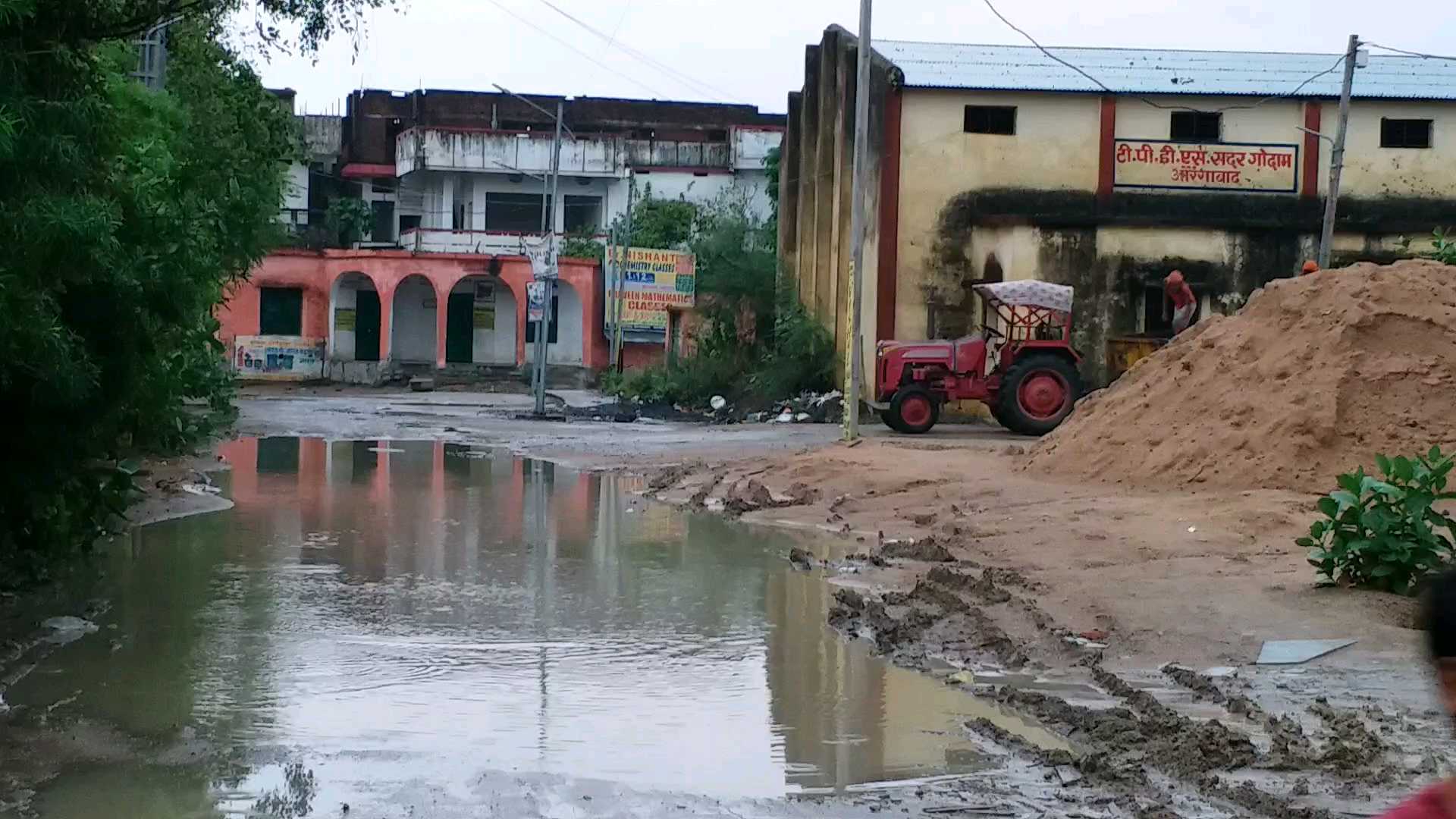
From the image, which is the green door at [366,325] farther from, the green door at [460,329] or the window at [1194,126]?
the window at [1194,126]

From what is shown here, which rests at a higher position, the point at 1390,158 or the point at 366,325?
the point at 1390,158

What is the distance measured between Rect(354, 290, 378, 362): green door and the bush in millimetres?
47903

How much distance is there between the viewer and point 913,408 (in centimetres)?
2762

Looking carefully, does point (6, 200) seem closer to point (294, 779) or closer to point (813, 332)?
point (294, 779)

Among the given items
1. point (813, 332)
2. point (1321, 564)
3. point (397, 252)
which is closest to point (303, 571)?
point (1321, 564)

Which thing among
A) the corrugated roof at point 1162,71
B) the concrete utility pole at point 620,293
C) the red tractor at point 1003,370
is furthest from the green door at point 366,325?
the red tractor at point 1003,370

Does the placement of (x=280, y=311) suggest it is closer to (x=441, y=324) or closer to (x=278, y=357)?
(x=278, y=357)

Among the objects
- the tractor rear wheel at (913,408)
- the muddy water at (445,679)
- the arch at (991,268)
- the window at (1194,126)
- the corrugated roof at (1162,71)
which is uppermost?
the corrugated roof at (1162,71)

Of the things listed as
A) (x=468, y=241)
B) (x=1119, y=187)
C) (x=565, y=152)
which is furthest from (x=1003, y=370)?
(x=565, y=152)

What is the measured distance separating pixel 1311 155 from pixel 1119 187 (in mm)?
3697

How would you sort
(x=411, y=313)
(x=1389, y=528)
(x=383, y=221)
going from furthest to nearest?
1. (x=383, y=221)
2. (x=411, y=313)
3. (x=1389, y=528)

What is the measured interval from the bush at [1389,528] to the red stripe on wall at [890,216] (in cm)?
2142

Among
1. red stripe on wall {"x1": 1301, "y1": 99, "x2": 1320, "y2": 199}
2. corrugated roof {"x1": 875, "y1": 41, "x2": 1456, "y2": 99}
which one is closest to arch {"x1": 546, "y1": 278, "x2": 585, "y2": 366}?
corrugated roof {"x1": 875, "y1": 41, "x2": 1456, "y2": 99}

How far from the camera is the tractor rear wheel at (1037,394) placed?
1052 inches
